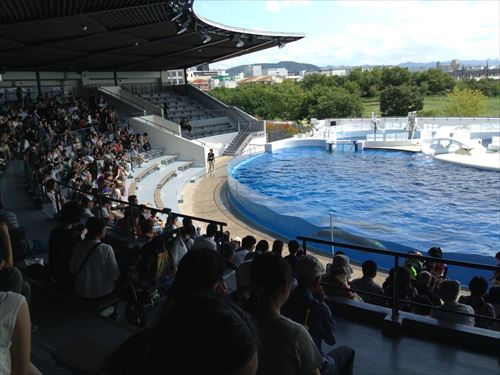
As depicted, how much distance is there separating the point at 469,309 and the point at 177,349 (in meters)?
3.55

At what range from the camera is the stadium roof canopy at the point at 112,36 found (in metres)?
14.2

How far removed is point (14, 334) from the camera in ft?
5.84

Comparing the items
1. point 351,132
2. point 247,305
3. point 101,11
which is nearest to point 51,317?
point 247,305

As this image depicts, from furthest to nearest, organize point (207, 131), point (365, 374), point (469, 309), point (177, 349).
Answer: point (207, 131)
point (469, 309)
point (365, 374)
point (177, 349)

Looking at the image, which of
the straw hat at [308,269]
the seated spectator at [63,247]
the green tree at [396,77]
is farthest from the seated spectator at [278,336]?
the green tree at [396,77]

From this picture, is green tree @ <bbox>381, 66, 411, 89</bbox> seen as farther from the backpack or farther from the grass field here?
the backpack

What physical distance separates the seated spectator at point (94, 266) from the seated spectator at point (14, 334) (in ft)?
6.83

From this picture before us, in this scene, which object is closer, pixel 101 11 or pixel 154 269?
pixel 154 269

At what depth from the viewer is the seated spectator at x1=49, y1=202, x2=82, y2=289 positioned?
4.08m

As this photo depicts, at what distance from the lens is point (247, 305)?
2592 mm

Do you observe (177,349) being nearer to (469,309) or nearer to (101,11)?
(469,309)

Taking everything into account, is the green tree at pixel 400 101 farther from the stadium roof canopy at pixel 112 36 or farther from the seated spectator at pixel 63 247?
the seated spectator at pixel 63 247

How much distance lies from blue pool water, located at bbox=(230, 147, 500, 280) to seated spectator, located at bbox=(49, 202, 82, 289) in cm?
695

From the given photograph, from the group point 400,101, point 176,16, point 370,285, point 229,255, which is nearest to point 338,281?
point 370,285
